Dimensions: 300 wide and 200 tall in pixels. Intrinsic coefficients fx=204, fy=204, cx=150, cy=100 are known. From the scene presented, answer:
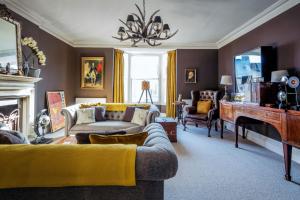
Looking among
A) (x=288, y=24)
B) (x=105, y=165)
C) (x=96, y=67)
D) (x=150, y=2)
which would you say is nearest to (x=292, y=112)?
(x=288, y=24)

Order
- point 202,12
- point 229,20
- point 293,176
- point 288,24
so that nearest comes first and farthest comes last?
1. point 293,176
2. point 288,24
3. point 202,12
4. point 229,20

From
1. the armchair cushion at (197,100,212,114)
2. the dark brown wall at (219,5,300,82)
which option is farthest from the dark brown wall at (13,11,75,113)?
the dark brown wall at (219,5,300,82)

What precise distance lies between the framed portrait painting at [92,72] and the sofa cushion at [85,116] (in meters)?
2.52

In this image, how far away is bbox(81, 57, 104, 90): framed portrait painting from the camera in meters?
6.68

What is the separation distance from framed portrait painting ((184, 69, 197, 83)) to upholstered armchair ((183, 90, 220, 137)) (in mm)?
783

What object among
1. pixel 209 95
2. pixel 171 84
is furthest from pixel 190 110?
pixel 171 84

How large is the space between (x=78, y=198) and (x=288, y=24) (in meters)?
4.11

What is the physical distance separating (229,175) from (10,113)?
385cm

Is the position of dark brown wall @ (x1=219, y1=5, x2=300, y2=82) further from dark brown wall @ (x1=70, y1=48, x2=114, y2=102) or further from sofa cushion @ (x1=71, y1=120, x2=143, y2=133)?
dark brown wall @ (x1=70, y1=48, x2=114, y2=102)

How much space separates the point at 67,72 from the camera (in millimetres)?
6266

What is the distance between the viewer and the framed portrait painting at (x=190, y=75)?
22.3 feet

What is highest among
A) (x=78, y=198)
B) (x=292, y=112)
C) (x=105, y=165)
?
(x=292, y=112)

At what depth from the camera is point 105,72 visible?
6.77 meters

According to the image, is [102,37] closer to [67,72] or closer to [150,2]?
[67,72]
